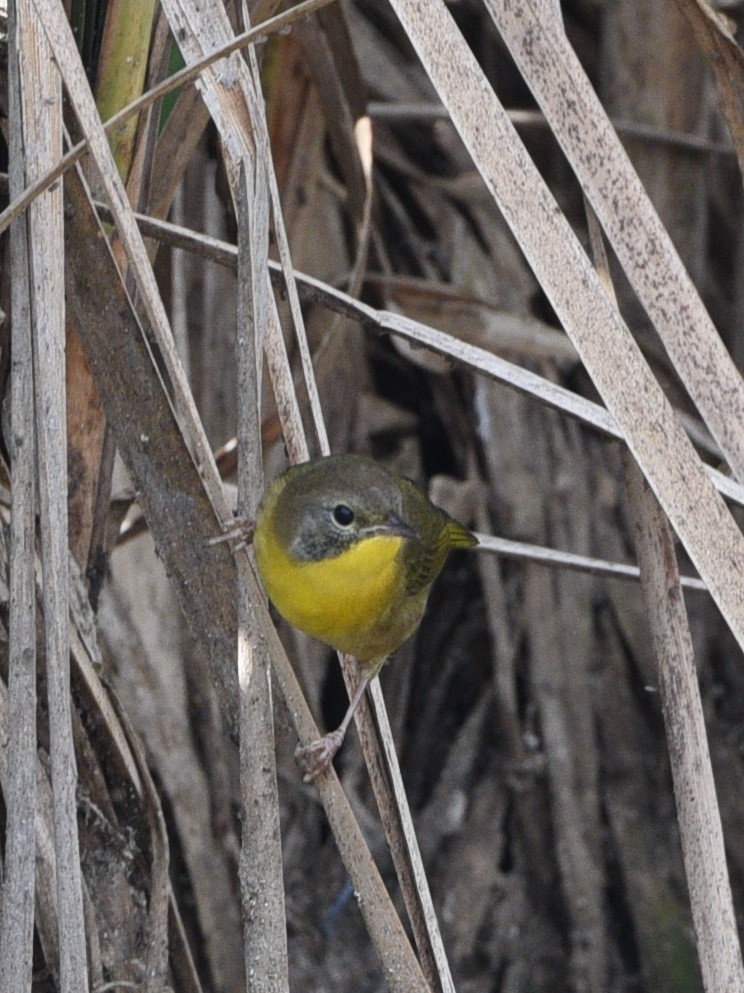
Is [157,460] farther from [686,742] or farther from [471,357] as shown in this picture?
[686,742]

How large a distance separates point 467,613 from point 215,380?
3.80 ft

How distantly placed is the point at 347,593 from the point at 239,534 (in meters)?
0.39

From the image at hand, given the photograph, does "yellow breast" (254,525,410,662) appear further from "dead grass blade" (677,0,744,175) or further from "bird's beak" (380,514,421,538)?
"dead grass blade" (677,0,744,175)

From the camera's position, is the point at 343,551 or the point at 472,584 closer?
the point at 343,551

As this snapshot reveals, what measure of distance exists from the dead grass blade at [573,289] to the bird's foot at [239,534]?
67 cm

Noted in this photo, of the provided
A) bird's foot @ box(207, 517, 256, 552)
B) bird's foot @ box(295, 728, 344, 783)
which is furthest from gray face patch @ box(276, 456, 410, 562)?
bird's foot @ box(295, 728, 344, 783)

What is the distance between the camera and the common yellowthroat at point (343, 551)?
2537mm

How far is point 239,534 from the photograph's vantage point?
91.8 inches

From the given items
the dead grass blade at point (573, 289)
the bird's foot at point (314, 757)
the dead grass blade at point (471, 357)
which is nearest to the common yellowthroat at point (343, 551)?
the bird's foot at point (314, 757)

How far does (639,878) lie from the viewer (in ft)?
13.5

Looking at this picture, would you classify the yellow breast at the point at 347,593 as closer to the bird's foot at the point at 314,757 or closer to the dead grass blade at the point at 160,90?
the bird's foot at the point at 314,757

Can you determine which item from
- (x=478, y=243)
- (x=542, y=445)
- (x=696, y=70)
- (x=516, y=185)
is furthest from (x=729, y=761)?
(x=516, y=185)

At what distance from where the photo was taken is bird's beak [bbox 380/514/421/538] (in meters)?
2.62

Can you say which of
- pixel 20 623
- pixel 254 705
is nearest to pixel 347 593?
pixel 254 705
